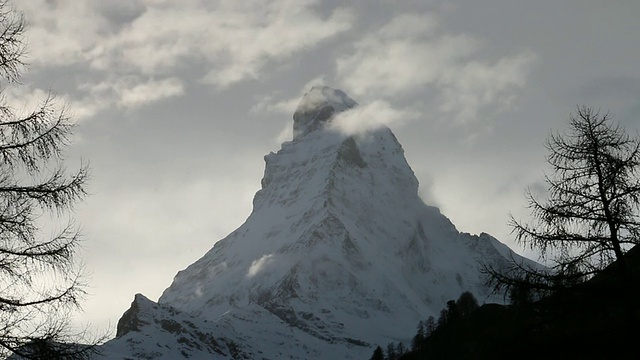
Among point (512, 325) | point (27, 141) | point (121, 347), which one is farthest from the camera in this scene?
point (121, 347)

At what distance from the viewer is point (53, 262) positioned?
12.5m

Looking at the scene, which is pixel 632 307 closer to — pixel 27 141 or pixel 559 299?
pixel 559 299

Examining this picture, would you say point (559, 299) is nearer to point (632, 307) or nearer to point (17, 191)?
point (632, 307)

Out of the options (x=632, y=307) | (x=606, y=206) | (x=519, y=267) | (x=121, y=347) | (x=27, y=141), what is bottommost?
(x=632, y=307)

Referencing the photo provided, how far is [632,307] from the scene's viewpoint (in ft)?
45.3

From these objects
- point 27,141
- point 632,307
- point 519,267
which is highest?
point 27,141

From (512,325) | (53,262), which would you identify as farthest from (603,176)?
(512,325)

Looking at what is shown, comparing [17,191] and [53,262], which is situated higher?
[17,191]

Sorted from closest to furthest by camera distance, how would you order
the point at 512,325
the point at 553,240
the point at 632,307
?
1. the point at 632,307
2. the point at 553,240
3. the point at 512,325

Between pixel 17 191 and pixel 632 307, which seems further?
pixel 632 307

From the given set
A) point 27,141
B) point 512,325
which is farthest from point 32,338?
point 512,325

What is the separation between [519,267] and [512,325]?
1814 cm

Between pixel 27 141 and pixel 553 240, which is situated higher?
pixel 27 141

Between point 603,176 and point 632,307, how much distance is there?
2.81 m
